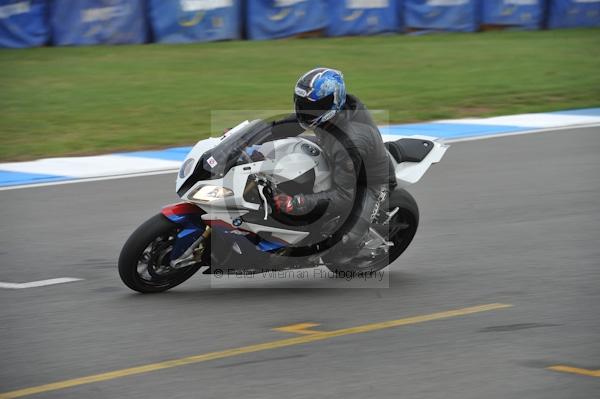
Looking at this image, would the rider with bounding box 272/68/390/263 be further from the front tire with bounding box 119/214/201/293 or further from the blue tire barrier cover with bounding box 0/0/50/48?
the blue tire barrier cover with bounding box 0/0/50/48

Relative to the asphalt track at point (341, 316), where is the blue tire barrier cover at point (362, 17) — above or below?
below

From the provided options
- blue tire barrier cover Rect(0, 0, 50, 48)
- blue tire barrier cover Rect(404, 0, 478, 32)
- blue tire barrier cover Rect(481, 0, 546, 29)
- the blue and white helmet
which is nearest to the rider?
the blue and white helmet

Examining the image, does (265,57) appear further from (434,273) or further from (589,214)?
(434,273)

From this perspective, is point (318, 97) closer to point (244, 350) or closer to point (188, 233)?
point (188, 233)

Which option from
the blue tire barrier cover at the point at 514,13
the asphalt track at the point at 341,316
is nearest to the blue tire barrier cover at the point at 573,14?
the blue tire barrier cover at the point at 514,13

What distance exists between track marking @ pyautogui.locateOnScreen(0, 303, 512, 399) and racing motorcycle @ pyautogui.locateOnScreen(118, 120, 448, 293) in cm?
99

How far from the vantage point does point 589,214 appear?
34.8 ft

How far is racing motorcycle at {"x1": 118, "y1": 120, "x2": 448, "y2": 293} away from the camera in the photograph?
7.54 m

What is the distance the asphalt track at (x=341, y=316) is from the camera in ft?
19.8

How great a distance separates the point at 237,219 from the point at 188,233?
349mm

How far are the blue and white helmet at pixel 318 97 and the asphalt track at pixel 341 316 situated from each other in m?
1.30

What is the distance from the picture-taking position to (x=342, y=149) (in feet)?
25.5

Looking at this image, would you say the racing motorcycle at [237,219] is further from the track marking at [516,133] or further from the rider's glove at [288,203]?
the track marking at [516,133]

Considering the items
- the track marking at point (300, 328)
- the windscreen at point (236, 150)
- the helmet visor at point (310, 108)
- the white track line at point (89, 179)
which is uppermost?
the helmet visor at point (310, 108)
